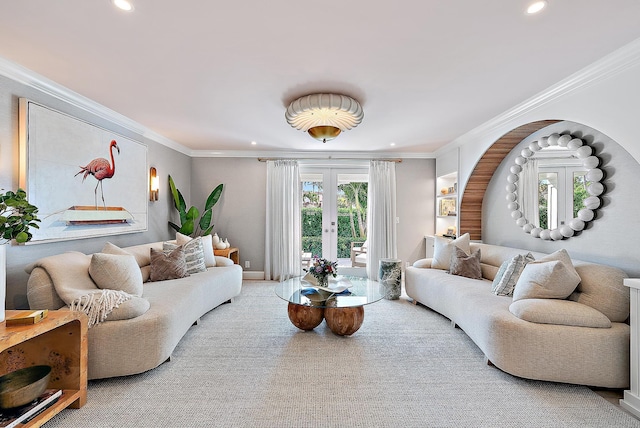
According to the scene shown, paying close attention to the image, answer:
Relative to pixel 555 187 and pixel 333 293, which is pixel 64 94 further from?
pixel 555 187

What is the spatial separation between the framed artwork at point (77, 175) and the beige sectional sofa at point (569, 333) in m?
3.85

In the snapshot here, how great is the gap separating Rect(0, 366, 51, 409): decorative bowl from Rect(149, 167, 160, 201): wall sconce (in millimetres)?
2776

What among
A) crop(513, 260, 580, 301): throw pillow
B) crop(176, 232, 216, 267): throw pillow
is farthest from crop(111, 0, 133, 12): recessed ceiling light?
crop(513, 260, 580, 301): throw pillow

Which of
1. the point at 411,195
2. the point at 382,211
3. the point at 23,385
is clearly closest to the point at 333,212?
the point at 382,211

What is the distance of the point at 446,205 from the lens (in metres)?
5.36

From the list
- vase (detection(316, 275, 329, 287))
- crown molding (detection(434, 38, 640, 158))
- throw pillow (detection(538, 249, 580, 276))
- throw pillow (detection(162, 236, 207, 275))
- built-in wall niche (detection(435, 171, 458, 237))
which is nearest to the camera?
crown molding (detection(434, 38, 640, 158))

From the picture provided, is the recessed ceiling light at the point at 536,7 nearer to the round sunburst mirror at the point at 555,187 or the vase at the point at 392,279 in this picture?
the round sunburst mirror at the point at 555,187

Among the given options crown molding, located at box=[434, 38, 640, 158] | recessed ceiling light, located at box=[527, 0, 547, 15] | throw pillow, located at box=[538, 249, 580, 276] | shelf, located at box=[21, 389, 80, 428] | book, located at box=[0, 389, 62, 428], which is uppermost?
recessed ceiling light, located at box=[527, 0, 547, 15]

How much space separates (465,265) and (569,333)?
154cm

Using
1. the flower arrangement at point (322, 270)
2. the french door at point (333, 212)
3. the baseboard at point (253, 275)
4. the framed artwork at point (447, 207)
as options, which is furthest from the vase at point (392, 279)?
the baseboard at point (253, 275)

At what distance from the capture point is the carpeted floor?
71.1 inches

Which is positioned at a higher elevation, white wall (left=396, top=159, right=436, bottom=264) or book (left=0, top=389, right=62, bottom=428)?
white wall (left=396, top=159, right=436, bottom=264)

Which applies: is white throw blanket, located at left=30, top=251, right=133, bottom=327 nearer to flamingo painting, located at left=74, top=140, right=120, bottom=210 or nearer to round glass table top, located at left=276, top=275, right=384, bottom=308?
flamingo painting, located at left=74, top=140, right=120, bottom=210

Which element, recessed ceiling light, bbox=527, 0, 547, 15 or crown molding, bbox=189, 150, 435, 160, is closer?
recessed ceiling light, bbox=527, 0, 547, 15
